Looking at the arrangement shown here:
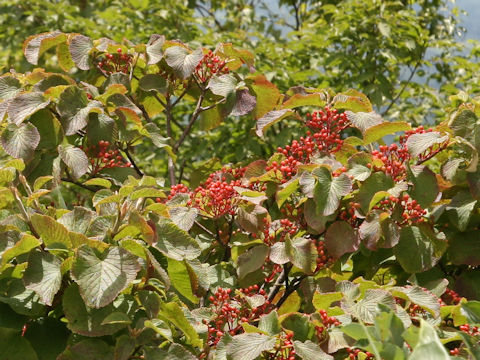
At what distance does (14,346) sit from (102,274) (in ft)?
0.90

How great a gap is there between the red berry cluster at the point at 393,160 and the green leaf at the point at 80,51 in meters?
1.13

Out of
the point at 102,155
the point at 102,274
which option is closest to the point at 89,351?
the point at 102,274

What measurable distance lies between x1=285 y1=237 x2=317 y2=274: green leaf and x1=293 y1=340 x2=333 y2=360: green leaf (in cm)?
37

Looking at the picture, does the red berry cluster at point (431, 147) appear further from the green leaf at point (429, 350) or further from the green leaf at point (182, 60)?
the green leaf at point (429, 350)

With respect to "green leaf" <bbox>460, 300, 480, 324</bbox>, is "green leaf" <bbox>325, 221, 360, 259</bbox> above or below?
below

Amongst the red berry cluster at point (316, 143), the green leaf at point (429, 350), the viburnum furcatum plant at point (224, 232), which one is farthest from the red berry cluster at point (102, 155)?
the green leaf at point (429, 350)

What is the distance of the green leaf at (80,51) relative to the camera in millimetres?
2438

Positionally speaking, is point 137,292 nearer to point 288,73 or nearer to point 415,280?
point 415,280

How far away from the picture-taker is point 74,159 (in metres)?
2.12

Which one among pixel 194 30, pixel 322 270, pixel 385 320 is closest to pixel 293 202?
pixel 322 270

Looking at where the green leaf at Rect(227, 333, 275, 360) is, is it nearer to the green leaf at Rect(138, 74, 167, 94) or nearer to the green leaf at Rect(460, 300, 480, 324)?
the green leaf at Rect(460, 300, 480, 324)

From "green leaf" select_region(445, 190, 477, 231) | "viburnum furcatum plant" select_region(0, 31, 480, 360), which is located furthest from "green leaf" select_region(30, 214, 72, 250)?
"green leaf" select_region(445, 190, 477, 231)

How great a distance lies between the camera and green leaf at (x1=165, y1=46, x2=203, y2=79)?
237cm

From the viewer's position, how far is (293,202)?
2160 millimetres
